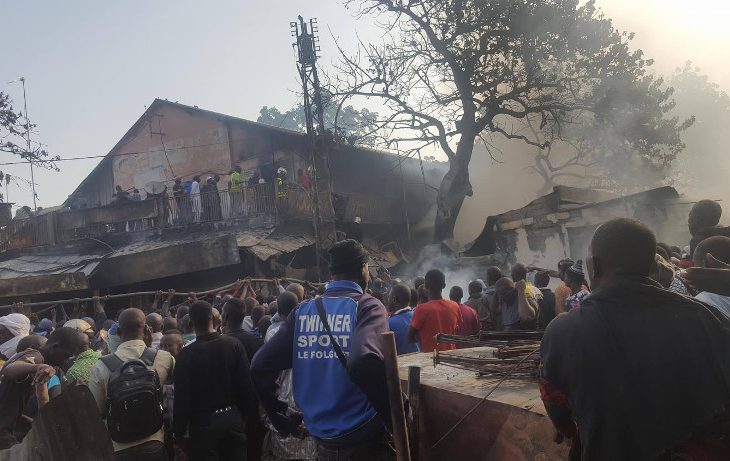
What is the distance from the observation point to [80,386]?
3812 millimetres

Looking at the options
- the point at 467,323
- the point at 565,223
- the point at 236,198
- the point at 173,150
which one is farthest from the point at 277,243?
the point at 467,323

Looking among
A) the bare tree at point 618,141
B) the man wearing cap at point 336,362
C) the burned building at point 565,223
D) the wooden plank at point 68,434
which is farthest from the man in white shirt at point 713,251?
the bare tree at point 618,141

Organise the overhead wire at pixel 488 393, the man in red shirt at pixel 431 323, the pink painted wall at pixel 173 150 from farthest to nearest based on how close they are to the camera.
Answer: the pink painted wall at pixel 173 150 → the man in red shirt at pixel 431 323 → the overhead wire at pixel 488 393

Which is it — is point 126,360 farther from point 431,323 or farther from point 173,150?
point 173,150

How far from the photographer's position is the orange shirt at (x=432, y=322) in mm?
5379

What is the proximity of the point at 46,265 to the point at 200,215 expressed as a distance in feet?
17.0

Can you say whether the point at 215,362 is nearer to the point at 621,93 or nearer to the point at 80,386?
the point at 80,386

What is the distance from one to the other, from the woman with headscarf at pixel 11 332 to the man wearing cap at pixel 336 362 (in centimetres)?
312

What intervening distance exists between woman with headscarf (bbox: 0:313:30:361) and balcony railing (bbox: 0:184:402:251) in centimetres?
1442

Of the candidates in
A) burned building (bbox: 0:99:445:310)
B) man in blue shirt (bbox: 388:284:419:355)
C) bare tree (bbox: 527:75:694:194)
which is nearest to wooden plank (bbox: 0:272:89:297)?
burned building (bbox: 0:99:445:310)

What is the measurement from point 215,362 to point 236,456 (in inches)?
30.2

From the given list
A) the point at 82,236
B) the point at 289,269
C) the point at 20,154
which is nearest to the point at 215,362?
the point at 289,269

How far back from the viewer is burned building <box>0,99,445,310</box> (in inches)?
672

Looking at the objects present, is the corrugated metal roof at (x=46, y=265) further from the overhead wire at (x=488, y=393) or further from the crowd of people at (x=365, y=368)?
the overhead wire at (x=488, y=393)
